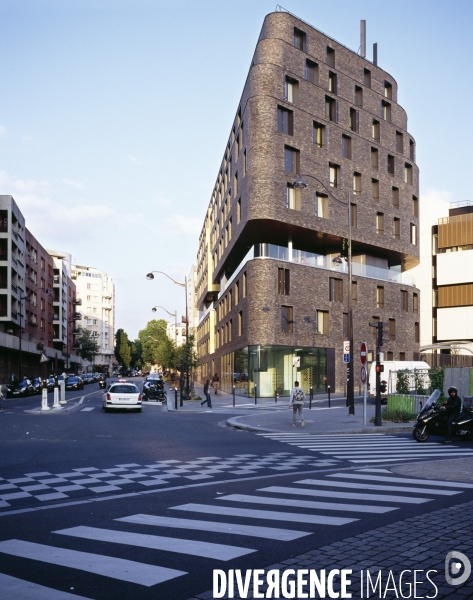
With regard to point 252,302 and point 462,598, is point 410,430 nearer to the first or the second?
point 462,598

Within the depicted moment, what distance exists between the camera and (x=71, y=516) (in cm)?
805

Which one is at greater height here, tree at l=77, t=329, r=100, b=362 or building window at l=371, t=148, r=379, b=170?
building window at l=371, t=148, r=379, b=170

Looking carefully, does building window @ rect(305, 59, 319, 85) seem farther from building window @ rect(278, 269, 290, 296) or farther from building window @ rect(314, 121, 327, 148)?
building window @ rect(278, 269, 290, 296)

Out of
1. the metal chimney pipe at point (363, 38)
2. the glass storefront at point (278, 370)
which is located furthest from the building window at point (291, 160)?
the metal chimney pipe at point (363, 38)

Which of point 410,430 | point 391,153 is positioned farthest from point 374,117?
point 410,430

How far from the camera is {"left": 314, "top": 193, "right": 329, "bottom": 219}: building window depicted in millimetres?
47656

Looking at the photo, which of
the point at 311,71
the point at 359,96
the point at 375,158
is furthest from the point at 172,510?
the point at 359,96

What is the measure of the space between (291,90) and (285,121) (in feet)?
8.61

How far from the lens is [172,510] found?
27.1ft

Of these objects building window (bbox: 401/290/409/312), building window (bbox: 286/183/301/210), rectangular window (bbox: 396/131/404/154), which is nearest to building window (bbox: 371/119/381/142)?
rectangular window (bbox: 396/131/404/154)

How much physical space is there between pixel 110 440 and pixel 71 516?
33.9ft

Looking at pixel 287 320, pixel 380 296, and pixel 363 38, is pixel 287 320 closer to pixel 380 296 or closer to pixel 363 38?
pixel 380 296

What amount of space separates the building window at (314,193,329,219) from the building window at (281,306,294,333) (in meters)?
7.38

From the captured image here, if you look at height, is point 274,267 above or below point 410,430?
above
